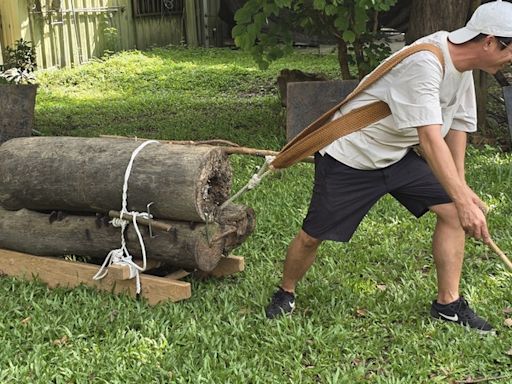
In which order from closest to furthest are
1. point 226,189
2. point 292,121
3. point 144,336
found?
1. point 144,336
2. point 226,189
3. point 292,121

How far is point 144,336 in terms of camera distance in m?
3.97

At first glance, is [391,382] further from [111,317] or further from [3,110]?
[3,110]

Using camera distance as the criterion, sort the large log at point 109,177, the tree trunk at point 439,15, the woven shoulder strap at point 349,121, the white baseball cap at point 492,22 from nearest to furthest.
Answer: the white baseball cap at point 492,22, the woven shoulder strap at point 349,121, the large log at point 109,177, the tree trunk at point 439,15

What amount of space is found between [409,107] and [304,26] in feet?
15.4

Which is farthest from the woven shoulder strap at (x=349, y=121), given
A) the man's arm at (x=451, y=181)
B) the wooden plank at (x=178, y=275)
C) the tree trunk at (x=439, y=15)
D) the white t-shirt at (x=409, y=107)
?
the tree trunk at (x=439, y=15)

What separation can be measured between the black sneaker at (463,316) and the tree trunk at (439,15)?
14.9ft

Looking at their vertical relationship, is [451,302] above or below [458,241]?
below

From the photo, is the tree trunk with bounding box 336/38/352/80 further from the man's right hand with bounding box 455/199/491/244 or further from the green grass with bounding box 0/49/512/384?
the man's right hand with bounding box 455/199/491/244

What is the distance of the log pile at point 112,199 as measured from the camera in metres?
4.32

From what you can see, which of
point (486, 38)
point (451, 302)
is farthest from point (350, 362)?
point (486, 38)

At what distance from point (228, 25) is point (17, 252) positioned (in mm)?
13171

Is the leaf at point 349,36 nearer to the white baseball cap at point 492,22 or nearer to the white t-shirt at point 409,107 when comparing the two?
the white t-shirt at point 409,107

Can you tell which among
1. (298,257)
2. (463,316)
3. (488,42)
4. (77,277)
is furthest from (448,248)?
(77,277)

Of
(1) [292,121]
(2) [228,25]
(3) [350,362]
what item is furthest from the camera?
(2) [228,25]
